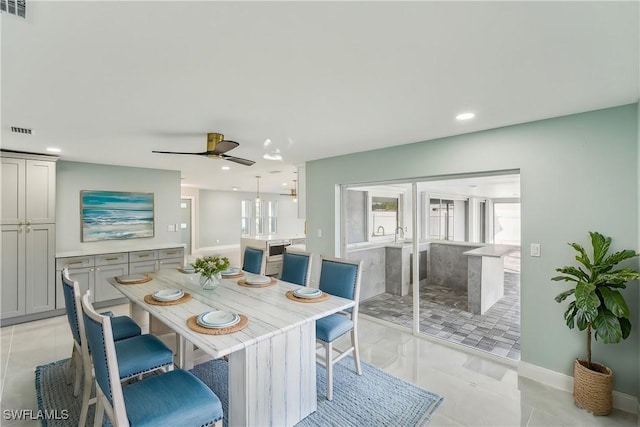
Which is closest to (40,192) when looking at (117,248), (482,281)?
(117,248)

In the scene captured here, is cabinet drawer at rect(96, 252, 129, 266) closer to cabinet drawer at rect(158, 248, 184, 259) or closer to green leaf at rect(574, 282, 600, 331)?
cabinet drawer at rect(158, 248, 184, 259)

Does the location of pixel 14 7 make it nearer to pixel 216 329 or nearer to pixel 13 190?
pixel 216 329

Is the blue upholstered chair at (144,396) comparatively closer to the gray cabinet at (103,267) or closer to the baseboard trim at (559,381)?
the baseboard trim at (559,381)

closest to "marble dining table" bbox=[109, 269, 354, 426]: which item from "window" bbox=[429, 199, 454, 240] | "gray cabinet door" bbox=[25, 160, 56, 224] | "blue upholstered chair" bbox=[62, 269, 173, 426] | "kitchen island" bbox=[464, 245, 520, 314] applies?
"blue upholstered chair" bbox=[62, 269, 173, 426]

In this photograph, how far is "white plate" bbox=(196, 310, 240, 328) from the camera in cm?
185

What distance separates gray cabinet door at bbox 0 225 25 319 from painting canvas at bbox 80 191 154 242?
904 millimetres

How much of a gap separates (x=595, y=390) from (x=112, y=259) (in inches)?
229

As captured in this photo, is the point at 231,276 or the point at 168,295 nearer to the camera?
the point at 168,295

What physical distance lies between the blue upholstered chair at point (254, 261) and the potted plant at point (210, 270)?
36.4 inches

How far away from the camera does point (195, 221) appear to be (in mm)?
9945

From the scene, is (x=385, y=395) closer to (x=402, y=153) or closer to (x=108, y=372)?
(x=108, y=372)

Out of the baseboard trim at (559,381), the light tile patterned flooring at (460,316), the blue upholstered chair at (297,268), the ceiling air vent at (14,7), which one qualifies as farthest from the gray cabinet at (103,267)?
the baseboard trim at (559,381)

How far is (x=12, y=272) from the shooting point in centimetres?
392

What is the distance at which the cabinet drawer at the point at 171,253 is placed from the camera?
521 cm
